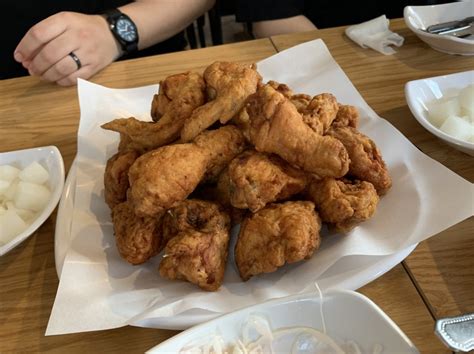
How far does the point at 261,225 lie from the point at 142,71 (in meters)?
0.94

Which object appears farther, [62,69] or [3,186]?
[62,69]

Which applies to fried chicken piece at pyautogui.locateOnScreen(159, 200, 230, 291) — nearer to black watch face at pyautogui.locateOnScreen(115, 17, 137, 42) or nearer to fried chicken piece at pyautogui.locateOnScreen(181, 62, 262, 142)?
fried chicken piece at pyautogui.locateOnScreen(181, 62, 262, 142)

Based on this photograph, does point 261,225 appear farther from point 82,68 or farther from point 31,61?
point 31,61

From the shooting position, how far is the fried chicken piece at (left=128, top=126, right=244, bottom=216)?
3.18 feet

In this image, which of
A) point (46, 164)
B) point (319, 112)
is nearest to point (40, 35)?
point (46, 164)

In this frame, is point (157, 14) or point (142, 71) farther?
point (157, 14)

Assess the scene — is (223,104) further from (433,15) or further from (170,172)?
(433,15)

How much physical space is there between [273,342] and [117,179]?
0.51 metres

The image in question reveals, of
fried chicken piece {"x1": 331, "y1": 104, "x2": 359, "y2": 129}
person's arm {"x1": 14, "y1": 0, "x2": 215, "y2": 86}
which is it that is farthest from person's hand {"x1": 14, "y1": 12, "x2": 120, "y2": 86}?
fried chicken piece {"x1": 331, "y1": 104, "x2": 359, "y2": 129}

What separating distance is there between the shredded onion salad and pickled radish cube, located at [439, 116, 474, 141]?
0.65 m

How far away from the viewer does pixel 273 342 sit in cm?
77

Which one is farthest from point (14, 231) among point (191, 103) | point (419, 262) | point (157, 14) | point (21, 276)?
point (157, 14)

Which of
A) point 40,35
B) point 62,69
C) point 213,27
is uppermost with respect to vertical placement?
point 40,35

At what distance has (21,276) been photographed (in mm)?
1074
